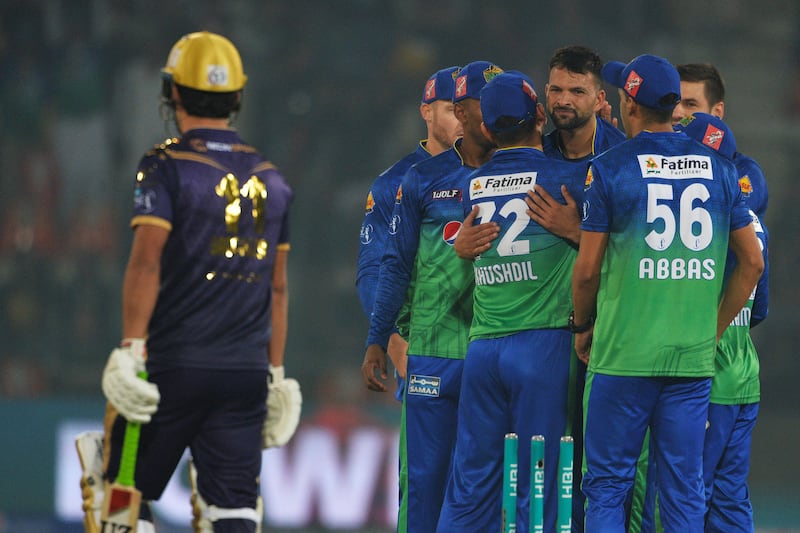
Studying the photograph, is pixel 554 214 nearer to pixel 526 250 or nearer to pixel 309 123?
pixel 526 250

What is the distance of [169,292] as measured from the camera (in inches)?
169

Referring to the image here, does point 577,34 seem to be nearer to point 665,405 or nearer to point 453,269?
point 453,269

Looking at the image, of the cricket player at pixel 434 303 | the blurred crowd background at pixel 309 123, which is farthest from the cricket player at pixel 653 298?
the blurred crowd background at pixel 309 123

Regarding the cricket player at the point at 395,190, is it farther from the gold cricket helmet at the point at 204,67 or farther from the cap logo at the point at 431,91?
the gold cricket helmet at the point at 204,67

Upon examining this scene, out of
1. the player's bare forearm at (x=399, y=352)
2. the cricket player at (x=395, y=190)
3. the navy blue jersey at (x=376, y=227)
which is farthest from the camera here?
the navy blue jersey at (x=376, y=227)

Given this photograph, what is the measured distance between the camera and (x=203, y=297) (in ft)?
14.2

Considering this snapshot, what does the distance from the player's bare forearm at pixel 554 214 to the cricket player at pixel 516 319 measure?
3 centimetres

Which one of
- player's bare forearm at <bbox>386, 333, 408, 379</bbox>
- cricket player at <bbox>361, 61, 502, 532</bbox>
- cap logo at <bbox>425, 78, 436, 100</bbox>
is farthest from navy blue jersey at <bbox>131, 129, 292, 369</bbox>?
cap logo at <bbox>425, 78, 436, 100</bbox>

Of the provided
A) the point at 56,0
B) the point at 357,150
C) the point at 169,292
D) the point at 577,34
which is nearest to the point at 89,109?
the point at 56,0

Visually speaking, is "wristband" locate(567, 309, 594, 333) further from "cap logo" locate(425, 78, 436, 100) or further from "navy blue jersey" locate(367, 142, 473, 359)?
"cap logo" locate(425, 78, 436, 100)

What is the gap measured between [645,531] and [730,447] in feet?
1.78

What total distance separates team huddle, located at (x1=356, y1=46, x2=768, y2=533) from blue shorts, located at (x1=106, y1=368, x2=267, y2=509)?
3.79ft

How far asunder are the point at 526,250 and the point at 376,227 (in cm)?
162

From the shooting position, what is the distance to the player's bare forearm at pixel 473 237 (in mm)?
5117
